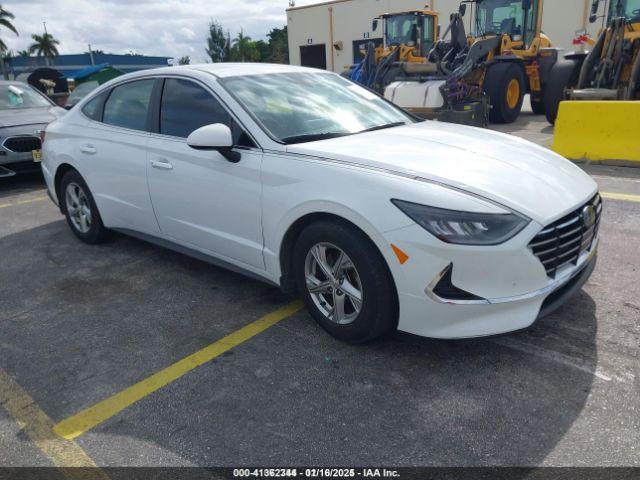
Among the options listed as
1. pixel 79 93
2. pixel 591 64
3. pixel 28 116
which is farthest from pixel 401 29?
pixel 28 116

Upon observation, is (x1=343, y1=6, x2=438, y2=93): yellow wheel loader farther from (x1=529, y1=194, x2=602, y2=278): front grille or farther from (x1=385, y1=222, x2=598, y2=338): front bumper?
(x1=385, y1=222, x2=598, y2=338): front bumper

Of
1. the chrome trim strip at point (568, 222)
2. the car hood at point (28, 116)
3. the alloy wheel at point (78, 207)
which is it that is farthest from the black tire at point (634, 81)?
the car hood at point (28, 116)

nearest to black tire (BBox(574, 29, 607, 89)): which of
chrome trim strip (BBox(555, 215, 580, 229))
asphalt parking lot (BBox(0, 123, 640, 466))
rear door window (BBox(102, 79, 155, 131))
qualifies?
asphalt parking lot (BBox(0, 123, 640, 466))

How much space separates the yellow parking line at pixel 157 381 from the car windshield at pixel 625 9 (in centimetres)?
1079

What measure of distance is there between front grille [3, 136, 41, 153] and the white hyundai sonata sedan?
13.7 ft

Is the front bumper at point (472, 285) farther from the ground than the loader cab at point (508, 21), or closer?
closer

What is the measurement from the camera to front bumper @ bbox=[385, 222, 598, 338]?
2.57 metres

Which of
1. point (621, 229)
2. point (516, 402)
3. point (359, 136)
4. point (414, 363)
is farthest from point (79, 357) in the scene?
point (621, 229)

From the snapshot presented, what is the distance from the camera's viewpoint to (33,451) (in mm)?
2463

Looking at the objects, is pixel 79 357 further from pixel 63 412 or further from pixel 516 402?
pixel 516 402

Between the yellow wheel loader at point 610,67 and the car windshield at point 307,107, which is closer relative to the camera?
the car windshield at point 307,107

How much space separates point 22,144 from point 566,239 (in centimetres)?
792

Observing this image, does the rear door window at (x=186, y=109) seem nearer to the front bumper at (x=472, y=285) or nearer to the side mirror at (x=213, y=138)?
the side mirror at (x=213, y=138)

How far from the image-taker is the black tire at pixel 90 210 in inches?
195
